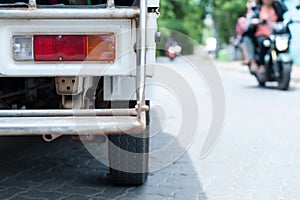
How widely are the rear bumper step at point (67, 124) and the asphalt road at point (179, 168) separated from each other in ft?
2.42

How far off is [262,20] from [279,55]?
0.90 meters

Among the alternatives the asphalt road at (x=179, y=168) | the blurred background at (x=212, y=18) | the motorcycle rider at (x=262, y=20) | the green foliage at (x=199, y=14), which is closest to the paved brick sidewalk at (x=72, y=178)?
the asphalt road at (x=179, y=168)

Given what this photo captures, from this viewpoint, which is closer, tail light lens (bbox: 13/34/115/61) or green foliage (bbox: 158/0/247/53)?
tail light lens (bbox: 13/34/115/61)

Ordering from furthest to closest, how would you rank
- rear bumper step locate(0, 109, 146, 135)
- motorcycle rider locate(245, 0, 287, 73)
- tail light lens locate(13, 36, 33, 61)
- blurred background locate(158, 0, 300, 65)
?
blurred background locate(158, 0, 300, 65)
motorcycle rider locate(245, 0, 287, 73)
tail light lens locate(13, 36, 33, 61)
rear bumper step locate(0, 109, 146, 135)

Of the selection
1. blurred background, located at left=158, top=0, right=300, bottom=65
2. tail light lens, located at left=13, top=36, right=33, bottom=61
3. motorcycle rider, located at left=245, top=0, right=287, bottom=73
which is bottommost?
blurred background, located at left=158, top=0, right=300, bottom=65

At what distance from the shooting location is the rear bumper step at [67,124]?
7.78 feet

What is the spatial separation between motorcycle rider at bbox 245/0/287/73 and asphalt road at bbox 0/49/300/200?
14.4ft

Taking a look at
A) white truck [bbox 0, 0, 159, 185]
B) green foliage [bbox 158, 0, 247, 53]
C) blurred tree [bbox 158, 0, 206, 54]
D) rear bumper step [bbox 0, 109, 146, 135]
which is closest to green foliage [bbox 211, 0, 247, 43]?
green foliage [bbox 158, 0, 247, 53]

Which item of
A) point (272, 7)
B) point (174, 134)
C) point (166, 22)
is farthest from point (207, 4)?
point (174, 134)

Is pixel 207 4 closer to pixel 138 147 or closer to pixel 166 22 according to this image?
pixel 166 22

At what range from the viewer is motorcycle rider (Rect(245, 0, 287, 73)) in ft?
34.4

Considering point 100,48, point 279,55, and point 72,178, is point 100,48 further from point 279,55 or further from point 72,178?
point 279,55

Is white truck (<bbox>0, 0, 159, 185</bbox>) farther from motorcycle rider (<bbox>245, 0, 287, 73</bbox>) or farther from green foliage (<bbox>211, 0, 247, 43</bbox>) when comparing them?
green foliage (<bbox>211, 0, 247, 43</bbox>)

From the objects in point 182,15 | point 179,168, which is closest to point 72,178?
point 179,168
